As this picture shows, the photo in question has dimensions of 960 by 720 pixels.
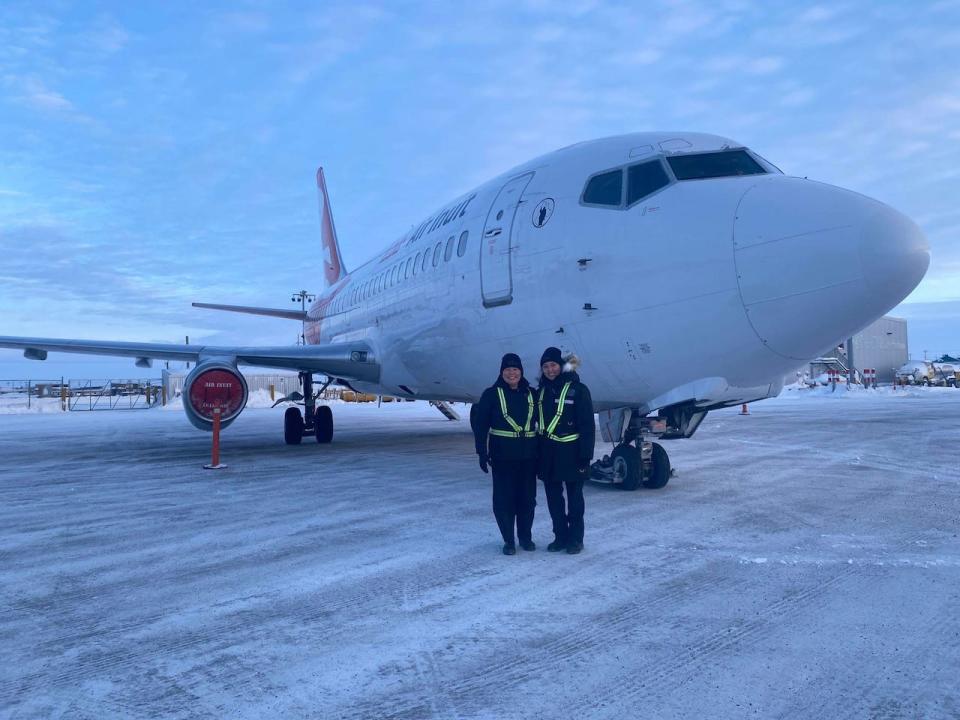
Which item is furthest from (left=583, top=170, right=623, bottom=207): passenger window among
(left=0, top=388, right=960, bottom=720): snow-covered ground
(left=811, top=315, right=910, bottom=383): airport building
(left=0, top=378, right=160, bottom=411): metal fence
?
(left=811, top=315, right=910, bottom=383): airport building

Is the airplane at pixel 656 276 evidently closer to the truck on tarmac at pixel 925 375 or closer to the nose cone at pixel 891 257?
the nose cone at pixel 891 257

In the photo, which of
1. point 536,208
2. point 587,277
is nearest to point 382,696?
point 587,277

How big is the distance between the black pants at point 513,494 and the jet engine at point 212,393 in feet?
22.7

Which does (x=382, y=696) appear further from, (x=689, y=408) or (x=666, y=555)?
(x=689, y=408)

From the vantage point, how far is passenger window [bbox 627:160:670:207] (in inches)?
261

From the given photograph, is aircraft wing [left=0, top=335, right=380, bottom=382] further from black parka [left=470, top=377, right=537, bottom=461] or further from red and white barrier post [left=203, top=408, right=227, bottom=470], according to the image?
black parka [left=470, top=377, right=537, bottom=461]

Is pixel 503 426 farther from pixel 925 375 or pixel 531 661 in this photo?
pixel 925 375

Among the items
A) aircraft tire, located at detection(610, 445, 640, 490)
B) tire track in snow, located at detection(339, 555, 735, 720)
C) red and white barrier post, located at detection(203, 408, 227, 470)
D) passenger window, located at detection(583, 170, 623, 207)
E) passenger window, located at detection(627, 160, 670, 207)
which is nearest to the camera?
tire track in snow, located at detection(339, 555, 735, 720)

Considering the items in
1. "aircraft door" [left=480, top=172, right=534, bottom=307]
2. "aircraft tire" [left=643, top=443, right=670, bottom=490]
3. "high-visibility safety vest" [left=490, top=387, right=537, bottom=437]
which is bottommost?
"aircraft tire" [left=643, top=443, right=670, bottom=490]

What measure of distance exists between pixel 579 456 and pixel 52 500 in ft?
20.4

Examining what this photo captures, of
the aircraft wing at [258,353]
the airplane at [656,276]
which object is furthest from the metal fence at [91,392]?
the airplane at [656,276]

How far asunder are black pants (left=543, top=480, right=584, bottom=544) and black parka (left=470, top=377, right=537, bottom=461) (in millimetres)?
304

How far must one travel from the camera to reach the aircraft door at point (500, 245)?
8008 millimetres

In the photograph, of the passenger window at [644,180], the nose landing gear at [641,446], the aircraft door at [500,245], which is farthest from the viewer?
the aircraft door at [500,245]
